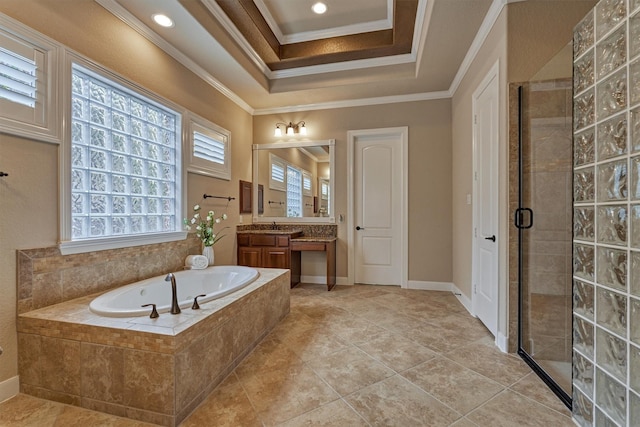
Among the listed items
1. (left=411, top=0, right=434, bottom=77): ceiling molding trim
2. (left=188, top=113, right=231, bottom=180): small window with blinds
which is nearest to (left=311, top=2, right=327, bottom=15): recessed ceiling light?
(left=411, top=0, right=434, bottom=77): ceiling molding trim

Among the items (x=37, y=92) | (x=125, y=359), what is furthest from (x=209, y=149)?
(x=125, y=359)

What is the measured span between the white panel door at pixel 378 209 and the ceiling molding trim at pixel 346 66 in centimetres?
100

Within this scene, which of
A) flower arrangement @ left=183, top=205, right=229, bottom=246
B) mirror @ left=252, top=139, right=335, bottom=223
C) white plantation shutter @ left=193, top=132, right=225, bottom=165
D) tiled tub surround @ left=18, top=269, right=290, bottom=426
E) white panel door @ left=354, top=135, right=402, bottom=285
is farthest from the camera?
mirror @ left=252, top=139, right=335, bottom=223

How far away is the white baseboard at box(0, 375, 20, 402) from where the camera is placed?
1.60 m

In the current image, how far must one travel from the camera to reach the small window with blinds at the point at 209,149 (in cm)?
317

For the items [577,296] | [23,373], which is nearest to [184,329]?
[23,373]

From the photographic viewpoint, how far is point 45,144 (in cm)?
182

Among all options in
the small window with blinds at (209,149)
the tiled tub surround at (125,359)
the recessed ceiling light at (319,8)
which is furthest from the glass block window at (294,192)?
the tiled tub surround at (125,359)

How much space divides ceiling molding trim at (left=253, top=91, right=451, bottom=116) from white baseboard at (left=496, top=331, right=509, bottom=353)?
3.06 meters

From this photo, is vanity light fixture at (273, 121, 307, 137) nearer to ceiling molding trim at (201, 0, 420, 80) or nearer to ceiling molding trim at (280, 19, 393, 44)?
ceiling molding trim at (201, 0, 420, 80)

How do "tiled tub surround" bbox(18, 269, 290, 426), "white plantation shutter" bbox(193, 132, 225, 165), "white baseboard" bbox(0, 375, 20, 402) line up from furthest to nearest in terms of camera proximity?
"white plantation shutter" bbox(193, 132, 225, 165)
"white baseboard" bbox(0, 375, 20, 402)
"tiled tub surround" bbox(18, 269, 290, 426)

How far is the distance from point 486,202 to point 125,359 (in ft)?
9.53

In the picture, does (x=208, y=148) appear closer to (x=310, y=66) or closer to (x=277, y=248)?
(x=277, y=248)

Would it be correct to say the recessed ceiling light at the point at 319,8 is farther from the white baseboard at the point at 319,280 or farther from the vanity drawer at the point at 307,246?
the white baseboard at the point at 319,280
